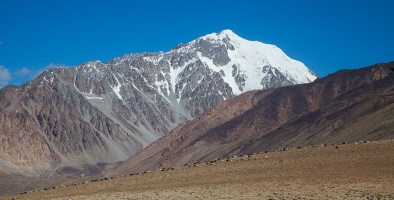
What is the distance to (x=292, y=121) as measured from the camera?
129 meters

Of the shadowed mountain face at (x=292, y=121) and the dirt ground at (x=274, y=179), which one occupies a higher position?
the shadowed mountain face at (x=292, y=121)

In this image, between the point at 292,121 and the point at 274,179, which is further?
the point at 292,121

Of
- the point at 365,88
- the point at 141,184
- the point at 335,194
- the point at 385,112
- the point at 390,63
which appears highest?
the point at 390,63

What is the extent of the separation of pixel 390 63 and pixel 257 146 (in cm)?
7116

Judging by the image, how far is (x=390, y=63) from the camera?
568 ft

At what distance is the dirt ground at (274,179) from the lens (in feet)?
93.7

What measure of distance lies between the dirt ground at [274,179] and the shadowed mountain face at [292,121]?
3848 centimetres

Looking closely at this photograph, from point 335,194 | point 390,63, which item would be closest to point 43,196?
point 335,194

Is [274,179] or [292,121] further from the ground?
[292,121]

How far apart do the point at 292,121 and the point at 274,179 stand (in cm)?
9747

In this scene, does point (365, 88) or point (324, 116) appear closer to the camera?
point (324, 116)

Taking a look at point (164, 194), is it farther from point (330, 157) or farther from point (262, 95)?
point (262, 95)

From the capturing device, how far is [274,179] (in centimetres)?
3331

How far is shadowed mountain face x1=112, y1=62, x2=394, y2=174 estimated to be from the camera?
330 feet
